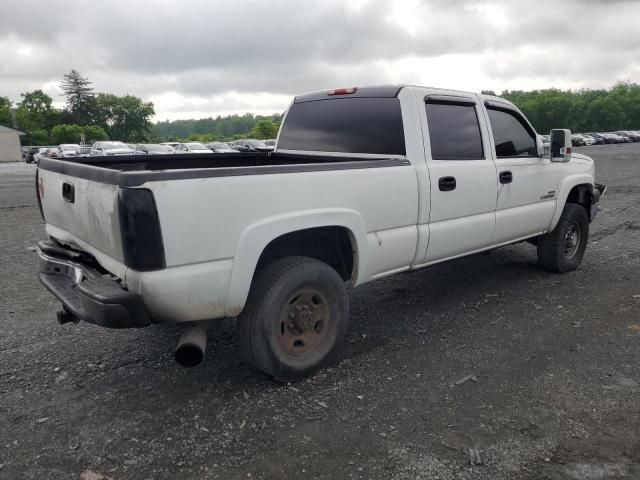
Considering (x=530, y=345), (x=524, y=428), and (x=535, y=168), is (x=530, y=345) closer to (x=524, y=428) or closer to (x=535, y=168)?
(x=524, y=428)

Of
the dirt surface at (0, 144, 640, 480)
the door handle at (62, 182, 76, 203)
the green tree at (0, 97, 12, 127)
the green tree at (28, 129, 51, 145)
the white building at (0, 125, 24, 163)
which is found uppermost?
the green tree at (0, 97, 12, 127)

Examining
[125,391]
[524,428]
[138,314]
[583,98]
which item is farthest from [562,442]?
[583,98]

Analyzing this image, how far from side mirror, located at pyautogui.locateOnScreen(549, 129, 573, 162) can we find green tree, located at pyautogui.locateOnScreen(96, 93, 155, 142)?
324 feet

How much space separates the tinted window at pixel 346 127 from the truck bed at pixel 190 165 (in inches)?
4.0

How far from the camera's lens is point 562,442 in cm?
280

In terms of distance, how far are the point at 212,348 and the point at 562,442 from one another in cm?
246

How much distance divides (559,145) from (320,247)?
302 cm

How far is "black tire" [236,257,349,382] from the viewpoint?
126 inches

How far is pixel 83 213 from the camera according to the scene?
3.18 metres

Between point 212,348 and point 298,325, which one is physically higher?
point 298,325

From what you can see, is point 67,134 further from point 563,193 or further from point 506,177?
point 506,177

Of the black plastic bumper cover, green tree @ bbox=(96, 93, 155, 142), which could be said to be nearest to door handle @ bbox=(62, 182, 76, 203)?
the black plastic bumper cover

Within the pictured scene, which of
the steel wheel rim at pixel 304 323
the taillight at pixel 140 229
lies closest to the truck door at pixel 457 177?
the steel wheel rim at pixel 304 323

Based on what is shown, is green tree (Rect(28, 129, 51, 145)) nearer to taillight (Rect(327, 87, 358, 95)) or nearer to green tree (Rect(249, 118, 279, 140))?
green tree (Rect(249, 118, 279, 140))
